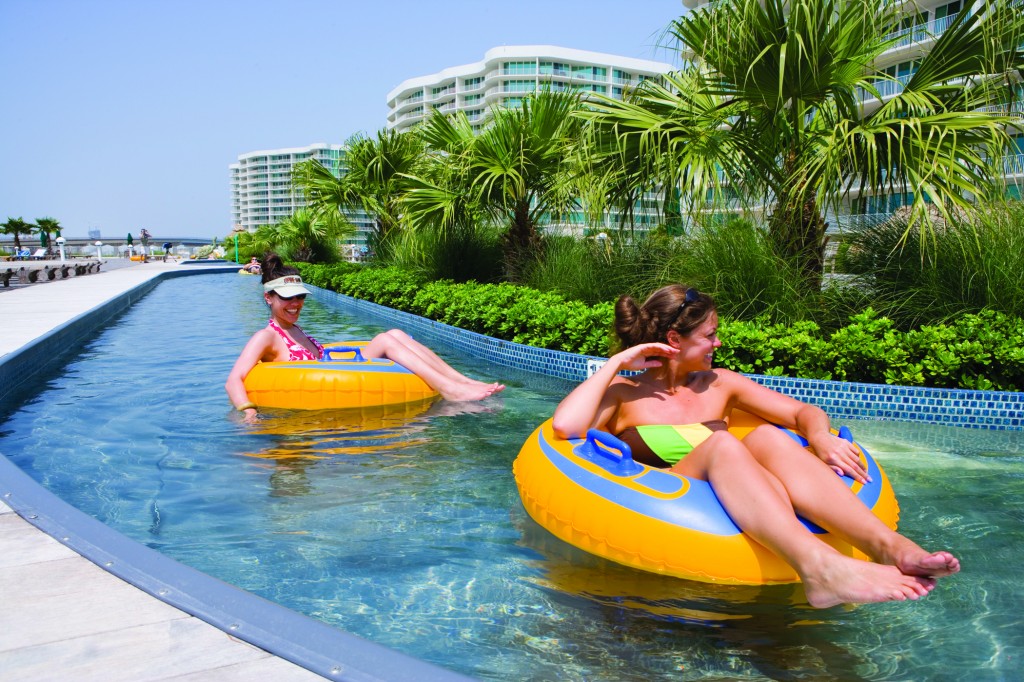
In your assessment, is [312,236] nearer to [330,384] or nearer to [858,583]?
[330,384]

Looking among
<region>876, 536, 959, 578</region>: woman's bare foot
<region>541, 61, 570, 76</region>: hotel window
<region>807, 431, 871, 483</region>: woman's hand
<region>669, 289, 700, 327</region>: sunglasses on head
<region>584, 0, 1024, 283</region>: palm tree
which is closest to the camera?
<region>876, 536, 959, 578</region>: woman's bare foot

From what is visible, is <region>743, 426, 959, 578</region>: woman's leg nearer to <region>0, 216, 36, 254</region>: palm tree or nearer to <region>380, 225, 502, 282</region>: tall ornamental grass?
<region>380, 225, 502, 282</region>: tall ornamental grass

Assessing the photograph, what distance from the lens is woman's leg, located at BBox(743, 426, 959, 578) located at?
2488 millimetres

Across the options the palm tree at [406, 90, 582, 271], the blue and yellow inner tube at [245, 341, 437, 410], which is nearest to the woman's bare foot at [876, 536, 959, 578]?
the blue and yellow inner tube at [245, 341, 437, 410]

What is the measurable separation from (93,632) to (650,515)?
1.92 m

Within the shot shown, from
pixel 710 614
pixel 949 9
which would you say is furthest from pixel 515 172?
pixel 949 9

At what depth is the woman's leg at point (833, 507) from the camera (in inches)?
98.0

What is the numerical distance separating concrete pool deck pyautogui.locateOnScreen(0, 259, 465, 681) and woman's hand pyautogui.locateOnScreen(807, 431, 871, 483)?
1949 millimetres

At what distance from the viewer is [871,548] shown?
267 centimetres

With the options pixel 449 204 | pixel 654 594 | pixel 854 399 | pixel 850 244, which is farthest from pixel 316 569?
pixel 449 204

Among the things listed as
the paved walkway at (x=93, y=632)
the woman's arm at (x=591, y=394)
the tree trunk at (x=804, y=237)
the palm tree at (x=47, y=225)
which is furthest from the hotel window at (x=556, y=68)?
the paved walkway at (x=93, y=632)

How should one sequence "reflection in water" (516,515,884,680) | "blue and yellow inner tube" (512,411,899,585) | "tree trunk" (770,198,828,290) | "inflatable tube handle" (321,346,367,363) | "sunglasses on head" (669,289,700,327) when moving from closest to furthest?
1. "reflection in water" (516,515,884,680)
2. "blue and yellow inner tube" (512,411,899,585)
3. "sunglasses on head" (669,289,700,327)
4. "inflatable tube handle" (321,346,367,363)
5. "tree trunk" (770,198,828,290)

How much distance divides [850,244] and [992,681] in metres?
5.66

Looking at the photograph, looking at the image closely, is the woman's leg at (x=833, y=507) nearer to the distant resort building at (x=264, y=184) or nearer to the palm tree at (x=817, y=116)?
the palm tree at (x=817, y=116)
